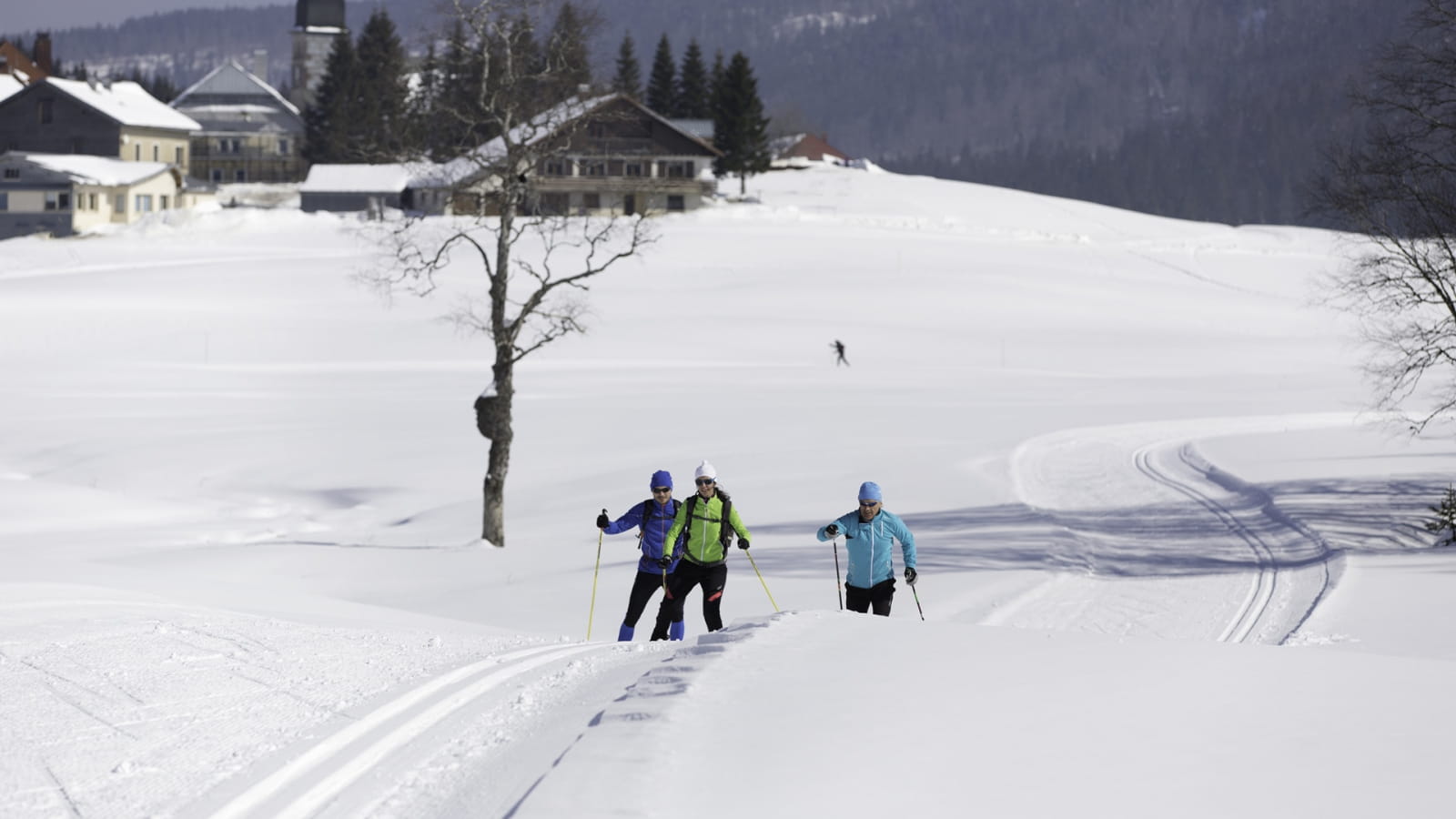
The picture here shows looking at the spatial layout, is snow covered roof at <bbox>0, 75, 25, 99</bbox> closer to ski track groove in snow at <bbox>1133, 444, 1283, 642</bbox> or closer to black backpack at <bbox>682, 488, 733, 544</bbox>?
ski track groove in snow at <bbox>1133, 444, 1283, 642</bbox>

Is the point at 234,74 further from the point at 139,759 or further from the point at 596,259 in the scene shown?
the point at 139,759

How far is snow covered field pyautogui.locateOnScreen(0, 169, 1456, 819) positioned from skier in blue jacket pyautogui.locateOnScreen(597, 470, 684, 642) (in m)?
0.86

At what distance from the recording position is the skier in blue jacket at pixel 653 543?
12.7m

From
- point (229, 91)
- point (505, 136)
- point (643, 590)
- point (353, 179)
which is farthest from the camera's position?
point (229, 91)

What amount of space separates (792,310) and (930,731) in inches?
1953

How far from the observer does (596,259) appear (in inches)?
2586

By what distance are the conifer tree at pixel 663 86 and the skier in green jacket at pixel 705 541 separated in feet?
300

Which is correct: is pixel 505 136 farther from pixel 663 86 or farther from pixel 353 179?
pixel 663 86

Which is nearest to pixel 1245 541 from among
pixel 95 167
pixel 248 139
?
pixel 95 167

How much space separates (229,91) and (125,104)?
2197 centimetres

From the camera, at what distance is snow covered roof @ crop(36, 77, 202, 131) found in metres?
90.9

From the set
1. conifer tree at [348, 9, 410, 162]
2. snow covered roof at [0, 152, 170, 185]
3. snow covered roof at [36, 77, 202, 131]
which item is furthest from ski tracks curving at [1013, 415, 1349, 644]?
snow covered roof at [36, 77, 202, 131]

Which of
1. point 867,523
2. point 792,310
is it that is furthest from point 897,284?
point 867,523

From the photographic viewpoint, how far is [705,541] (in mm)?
12625
